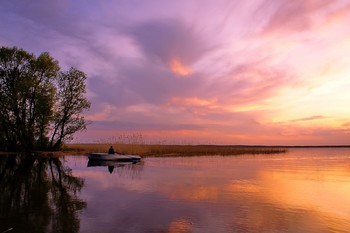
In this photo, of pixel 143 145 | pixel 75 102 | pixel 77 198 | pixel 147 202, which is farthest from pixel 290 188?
pixel 143 145

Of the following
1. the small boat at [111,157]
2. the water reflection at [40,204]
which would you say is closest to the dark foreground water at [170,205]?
the water reflection at [40,204]

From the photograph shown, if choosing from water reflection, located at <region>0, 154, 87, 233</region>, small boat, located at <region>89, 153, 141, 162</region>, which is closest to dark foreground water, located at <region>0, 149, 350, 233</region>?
water reflection, located at <region>0, 154, 87, 233</region>

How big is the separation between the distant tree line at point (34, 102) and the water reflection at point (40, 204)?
3214 cm

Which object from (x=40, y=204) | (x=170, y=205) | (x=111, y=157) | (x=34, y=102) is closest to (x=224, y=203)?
(x=170, y=205)

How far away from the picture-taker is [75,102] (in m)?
60.2

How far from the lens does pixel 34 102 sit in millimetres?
56875

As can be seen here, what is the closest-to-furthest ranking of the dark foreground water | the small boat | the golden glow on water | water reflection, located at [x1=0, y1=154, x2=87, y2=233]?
water reflection, located at [x1=0, y1=154, x2=87, y2=233]
the dark foreground water
the golden glow on water
the small boat

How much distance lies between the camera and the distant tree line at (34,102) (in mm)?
55000

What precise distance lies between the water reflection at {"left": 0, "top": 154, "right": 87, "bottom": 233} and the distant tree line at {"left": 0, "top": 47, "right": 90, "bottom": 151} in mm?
32137

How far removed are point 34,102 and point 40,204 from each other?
1737 inches

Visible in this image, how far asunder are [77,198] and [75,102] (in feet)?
145

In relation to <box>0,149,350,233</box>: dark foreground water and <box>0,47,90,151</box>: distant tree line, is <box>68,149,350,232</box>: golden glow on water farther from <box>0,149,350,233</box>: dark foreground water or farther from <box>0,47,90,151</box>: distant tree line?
<box>0,47,90,151</box>: distant tree line

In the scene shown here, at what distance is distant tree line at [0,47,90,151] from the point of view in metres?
55.0

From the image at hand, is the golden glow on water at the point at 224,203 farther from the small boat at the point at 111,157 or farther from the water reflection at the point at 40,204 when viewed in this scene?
the small boat at the point at 111,157
